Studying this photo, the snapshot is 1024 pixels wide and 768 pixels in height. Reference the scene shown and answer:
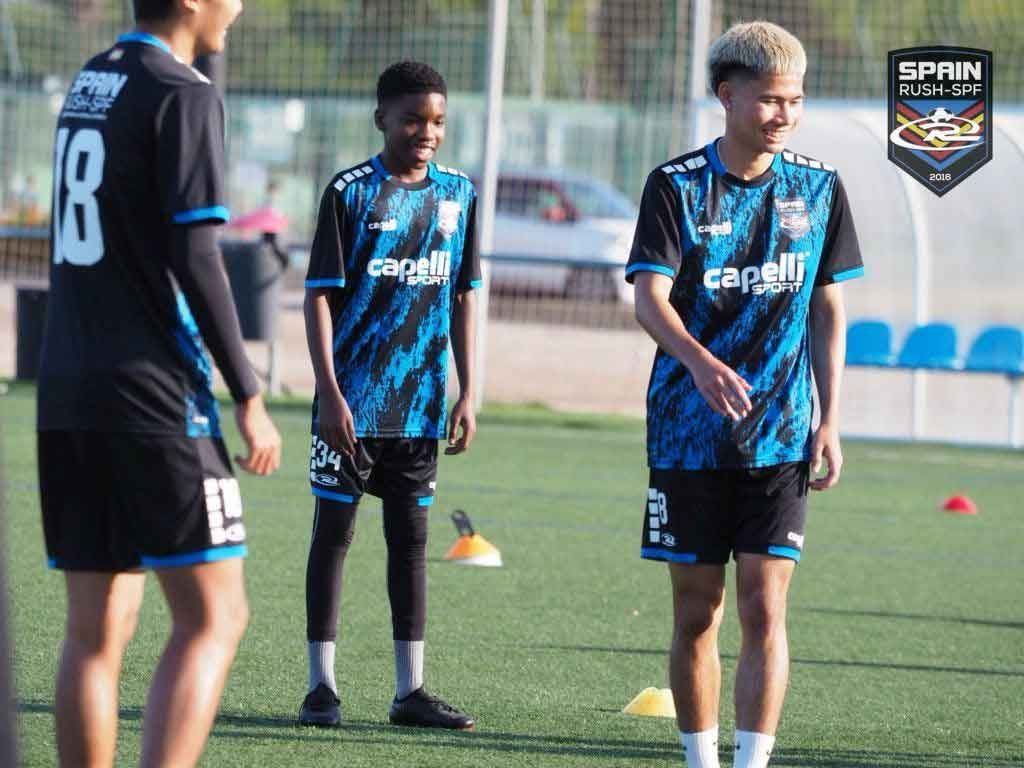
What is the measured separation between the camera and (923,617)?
7.85 m

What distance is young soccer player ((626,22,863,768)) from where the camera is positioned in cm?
446

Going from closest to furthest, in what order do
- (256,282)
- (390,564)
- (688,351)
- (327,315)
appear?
(688,351)
(327,315)
(390,564)
(256,282)

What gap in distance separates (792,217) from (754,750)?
1301 millimetres

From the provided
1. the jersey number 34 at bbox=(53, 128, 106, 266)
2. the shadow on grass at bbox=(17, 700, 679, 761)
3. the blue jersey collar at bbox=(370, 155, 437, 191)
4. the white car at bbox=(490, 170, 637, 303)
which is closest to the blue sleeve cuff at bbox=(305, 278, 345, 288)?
the blue jersey collar at bbox=(370, 155, 437, 191)

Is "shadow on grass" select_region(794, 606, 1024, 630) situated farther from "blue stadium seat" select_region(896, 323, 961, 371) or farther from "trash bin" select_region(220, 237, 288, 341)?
"trash bin" select_region(220, 237, 288, 341)

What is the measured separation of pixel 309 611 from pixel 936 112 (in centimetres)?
236

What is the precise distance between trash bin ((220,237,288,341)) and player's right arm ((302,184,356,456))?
960cm

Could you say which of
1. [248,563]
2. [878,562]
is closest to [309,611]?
[248,563]

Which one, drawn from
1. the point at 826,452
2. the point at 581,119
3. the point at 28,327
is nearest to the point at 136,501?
the point at 826,452

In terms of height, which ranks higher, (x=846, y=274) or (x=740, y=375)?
(x=846, y=274)

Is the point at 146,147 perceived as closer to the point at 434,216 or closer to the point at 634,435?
the point at 434,216

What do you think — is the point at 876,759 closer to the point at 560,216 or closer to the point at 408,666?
the point at 408,666

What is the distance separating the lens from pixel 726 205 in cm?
451

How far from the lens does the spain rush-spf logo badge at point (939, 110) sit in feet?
17.6
